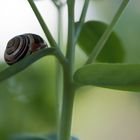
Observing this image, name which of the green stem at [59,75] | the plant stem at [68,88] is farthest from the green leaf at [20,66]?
the green stem at [59,75]

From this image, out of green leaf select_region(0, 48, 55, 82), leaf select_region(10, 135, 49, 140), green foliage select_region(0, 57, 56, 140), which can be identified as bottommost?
leaf select_region(10, 135, 49, 140)

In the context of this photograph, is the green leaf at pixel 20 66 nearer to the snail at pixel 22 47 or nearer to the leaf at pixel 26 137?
the snail at pixel 22 47

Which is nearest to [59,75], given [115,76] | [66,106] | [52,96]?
[52,96]

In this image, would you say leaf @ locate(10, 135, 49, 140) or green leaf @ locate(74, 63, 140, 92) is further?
leaf @ locate(10, 135, 49, 140)

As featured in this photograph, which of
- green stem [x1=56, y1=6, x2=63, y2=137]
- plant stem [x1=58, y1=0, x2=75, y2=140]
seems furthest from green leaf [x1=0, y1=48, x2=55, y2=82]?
green stem [x1=56, y1=6, x2=63, y2=137]

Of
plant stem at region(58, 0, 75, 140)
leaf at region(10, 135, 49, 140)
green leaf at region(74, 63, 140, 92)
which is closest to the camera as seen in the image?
green leaf at region(74, 63, 140, 92)

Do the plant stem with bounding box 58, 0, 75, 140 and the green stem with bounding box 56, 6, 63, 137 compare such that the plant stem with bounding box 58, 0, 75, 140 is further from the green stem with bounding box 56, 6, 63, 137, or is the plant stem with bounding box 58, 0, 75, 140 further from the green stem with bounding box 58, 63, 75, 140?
the green stem with bounding box 56, 6, 63, 137

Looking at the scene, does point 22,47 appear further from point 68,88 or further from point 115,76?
point 115,76

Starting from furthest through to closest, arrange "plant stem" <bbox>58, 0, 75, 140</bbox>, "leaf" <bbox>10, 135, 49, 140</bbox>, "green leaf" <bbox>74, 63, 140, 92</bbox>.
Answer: "leaf" <bbox>10, 135, 49, 140</bbox> < "plant stem" <bbox>58, 0, 75, 140</bbox> < "green leaf" <bbox>74, 63, 140, 92</bbox>
